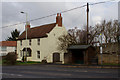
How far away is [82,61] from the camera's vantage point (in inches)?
1058

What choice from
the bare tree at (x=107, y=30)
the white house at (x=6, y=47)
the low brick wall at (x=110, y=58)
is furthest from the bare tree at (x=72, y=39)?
the white house at (x=6, y=47)

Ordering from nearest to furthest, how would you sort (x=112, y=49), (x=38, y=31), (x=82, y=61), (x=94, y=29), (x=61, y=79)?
1. (x=61, y=79)
2. (x=82, y=61)
3. (x=112, y=49)
4. (x=94, y=29)
5. (x=38, y=31)

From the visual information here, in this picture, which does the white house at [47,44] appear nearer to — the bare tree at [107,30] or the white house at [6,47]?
the bare tree at [107,30]

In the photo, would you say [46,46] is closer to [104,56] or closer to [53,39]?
[53,39]

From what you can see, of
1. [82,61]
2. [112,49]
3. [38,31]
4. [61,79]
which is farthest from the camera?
[38,31]

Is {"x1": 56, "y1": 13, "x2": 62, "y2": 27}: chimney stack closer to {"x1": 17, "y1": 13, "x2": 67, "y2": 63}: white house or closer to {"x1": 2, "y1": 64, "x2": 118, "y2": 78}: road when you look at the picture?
{"x1": 17, "y1": 13, "x2": 67, "y2": 63}: white house

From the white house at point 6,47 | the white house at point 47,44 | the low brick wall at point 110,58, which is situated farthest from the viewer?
the white house at point 6,47

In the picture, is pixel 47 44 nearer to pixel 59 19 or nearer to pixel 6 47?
pixel 59 19

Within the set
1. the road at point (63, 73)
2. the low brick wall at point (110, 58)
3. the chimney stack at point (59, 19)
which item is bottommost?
the road at point (63, 73)

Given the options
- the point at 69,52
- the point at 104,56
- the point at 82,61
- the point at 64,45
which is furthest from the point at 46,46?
the point at 104,56

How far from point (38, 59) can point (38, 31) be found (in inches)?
266

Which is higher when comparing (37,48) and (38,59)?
(37,48)

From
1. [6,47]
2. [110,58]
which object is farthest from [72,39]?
[6,47]

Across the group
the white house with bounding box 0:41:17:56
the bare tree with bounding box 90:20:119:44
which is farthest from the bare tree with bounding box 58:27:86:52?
the white house with bounding box 0:41:17:56
